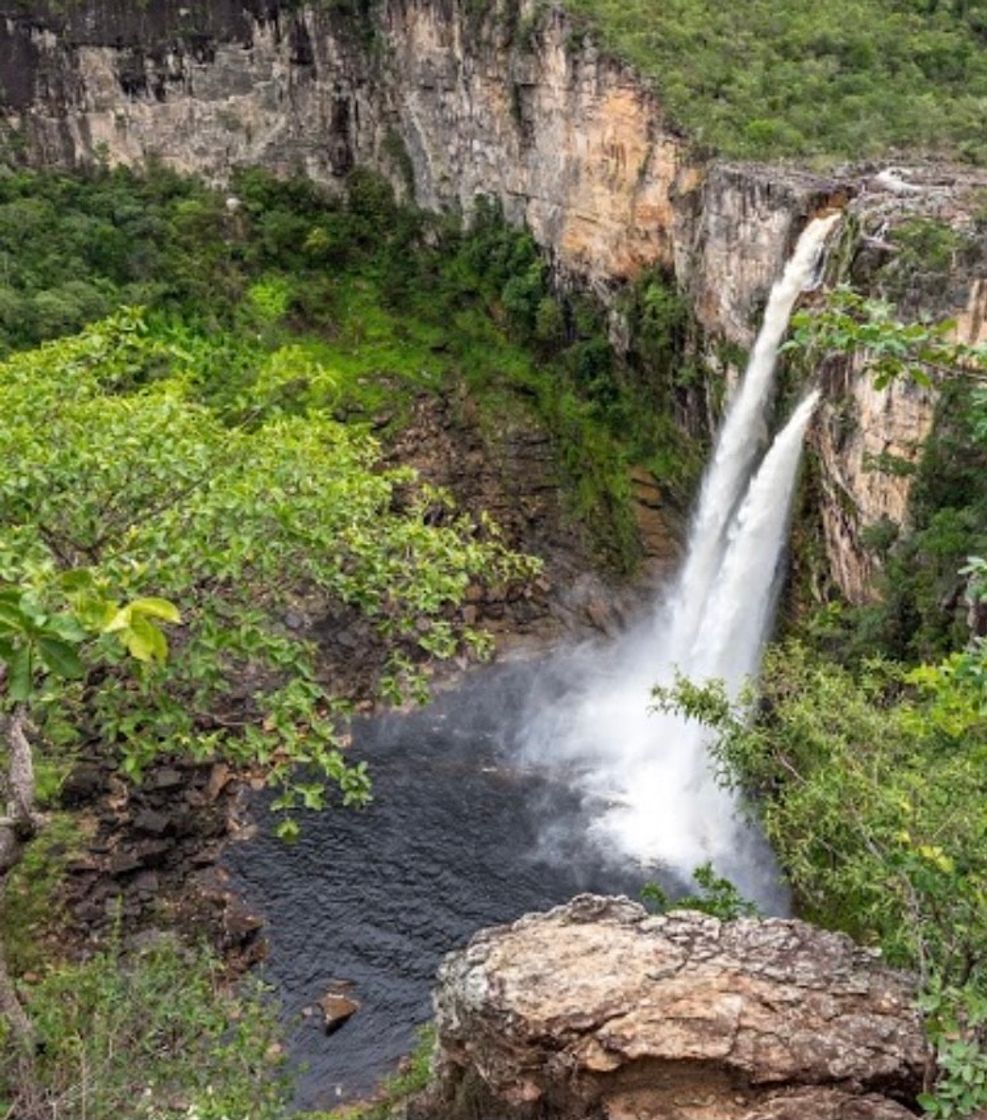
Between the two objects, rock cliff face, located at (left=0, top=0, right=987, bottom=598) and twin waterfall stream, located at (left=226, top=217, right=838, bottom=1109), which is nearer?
twin waterfall stream, located at (left=226, top=217, right=838, bottom=1109)

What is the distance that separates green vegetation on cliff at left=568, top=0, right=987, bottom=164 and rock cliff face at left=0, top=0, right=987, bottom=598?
2.73ft

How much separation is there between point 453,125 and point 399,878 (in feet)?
59.5

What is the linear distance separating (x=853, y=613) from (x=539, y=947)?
8.27 m

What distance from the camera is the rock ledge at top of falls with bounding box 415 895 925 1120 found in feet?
24.7

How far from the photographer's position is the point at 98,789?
17.6 metres

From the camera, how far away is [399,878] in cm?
1664

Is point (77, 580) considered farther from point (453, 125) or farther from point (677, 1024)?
point (453, 125)

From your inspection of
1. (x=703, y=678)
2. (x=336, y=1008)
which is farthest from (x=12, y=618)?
(x=703, y=678)

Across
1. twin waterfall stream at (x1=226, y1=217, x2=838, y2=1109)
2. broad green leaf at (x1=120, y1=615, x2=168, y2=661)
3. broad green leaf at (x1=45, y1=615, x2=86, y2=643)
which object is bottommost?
twin waterfall stream at (x1=226, y1=217, x2=838, y2=1109)

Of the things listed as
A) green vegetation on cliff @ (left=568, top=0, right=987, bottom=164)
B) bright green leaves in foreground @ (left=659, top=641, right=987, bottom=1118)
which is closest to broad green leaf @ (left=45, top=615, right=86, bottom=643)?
bright green leaves in foreground @ (left=659, top=641, right=987, bottom=1118)

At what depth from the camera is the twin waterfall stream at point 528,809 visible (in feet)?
49.4

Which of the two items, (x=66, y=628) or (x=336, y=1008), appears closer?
(x=66, y=628)

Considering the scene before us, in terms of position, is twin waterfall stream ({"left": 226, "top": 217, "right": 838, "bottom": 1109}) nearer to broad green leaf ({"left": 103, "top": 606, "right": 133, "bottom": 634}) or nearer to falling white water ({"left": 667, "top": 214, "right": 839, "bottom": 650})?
falling white water ({"left": 667, "top": 214, "right": 839, "bottom": 650})

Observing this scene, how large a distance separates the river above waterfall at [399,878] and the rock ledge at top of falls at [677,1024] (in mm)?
5271
